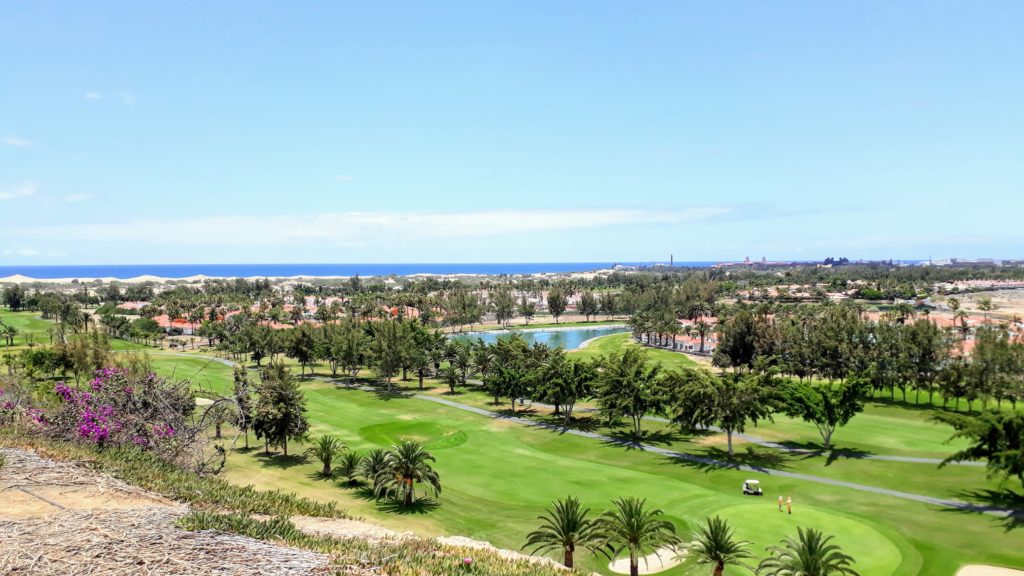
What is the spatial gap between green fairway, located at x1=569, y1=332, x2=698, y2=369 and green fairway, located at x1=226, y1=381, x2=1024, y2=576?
4735 centimetres

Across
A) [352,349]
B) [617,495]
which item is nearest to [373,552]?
[617,495]

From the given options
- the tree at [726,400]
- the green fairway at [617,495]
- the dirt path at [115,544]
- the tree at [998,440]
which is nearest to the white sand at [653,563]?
the green fairway at [617,495]

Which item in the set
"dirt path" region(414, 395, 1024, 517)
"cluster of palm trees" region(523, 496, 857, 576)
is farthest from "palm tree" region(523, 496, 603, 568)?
"dirt path" region(414, 395, 1024, 517)

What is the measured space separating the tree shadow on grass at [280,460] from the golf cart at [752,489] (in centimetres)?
4127

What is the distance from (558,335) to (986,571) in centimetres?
14870

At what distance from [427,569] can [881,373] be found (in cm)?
9473

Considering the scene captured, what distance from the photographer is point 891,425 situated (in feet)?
234

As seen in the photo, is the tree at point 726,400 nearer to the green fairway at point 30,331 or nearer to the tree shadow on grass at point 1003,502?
the tree shadow on grass at point 1003,502

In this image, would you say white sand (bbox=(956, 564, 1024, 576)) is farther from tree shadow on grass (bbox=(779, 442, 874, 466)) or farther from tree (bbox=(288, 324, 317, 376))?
tree (bbox=(288, 324, 317, 376))

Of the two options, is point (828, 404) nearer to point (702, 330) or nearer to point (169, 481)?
point (169, 481)

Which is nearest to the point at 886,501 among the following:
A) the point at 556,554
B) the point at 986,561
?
the point at 986,561

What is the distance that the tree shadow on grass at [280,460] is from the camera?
53506 mm

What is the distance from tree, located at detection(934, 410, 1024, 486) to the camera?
126 feet

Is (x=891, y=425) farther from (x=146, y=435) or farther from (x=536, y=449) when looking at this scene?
(x=146, y=435)
